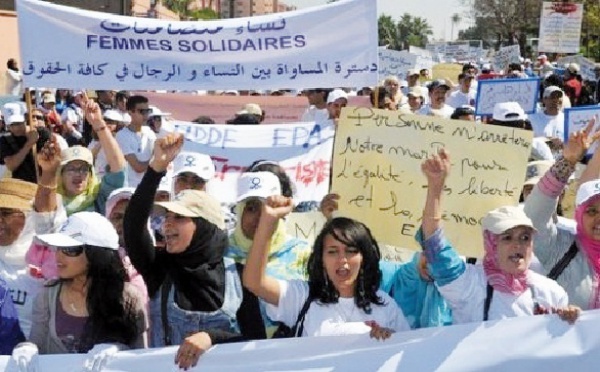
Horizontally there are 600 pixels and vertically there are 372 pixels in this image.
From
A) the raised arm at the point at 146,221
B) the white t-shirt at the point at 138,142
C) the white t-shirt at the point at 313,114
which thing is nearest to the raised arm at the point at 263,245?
the raised arm at the point at 146,221

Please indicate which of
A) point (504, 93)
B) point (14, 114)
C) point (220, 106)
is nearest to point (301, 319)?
point (14, 114)

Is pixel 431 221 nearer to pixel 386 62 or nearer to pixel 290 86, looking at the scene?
pixel 290 86

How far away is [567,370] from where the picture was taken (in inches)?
142

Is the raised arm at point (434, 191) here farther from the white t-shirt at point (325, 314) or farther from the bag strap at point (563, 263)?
the bag strap at point (563, 263)

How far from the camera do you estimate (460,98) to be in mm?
12859

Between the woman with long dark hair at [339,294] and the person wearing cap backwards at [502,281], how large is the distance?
8.5 inches

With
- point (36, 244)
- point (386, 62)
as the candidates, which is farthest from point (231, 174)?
point (386, 62)

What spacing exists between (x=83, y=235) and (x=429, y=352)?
1272 mm

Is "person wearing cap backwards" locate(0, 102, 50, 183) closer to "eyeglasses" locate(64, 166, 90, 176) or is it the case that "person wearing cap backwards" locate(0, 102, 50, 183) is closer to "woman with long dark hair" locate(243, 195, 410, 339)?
"eyeglasses" locate(64, 166, 90, 176)

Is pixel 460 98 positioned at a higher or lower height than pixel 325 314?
lower

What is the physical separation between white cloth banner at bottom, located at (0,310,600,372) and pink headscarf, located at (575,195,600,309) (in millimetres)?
184

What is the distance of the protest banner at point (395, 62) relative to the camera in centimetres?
1599

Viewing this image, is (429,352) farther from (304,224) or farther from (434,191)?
(304,224)

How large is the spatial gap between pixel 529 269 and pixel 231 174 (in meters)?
2.95
